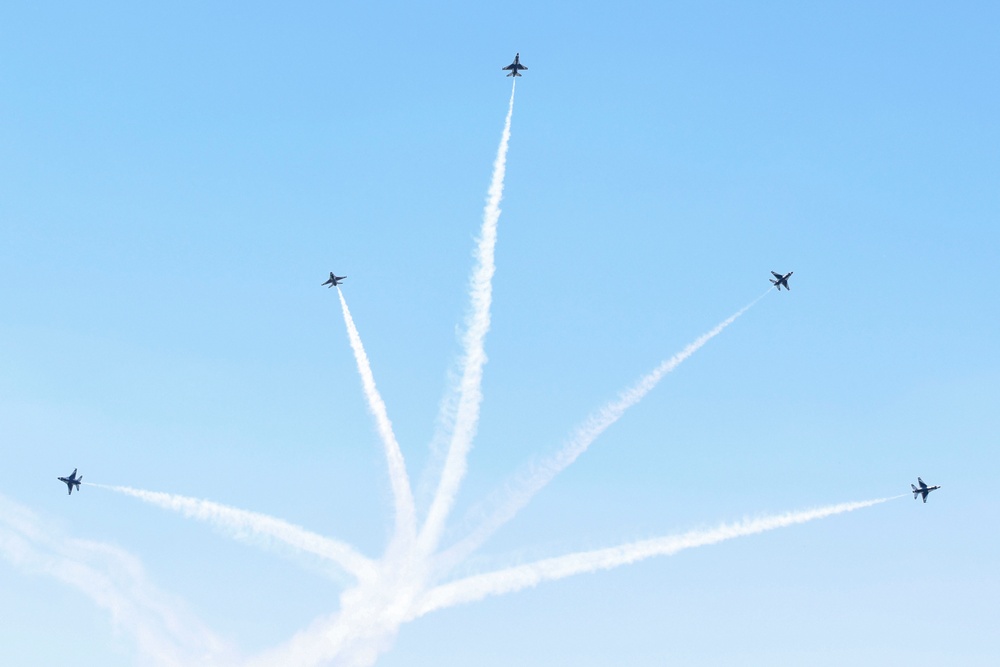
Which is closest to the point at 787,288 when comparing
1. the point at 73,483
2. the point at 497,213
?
the point at 497,213

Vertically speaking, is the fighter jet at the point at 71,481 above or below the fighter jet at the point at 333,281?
below

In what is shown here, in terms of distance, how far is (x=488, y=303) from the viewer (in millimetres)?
155875

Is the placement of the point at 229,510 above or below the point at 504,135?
below

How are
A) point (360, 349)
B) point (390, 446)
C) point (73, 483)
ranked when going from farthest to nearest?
point (73, 483) < point (360, 349) < point (390, 446)

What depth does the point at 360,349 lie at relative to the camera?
163875 millimetres

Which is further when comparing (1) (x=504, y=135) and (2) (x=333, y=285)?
(2) (x=333, y=285)

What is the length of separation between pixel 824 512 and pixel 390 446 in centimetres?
6577

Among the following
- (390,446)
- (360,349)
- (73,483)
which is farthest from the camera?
(73,483)

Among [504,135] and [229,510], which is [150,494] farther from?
[504,135]

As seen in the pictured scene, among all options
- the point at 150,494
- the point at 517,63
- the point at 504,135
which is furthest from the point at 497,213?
the point at 150,494

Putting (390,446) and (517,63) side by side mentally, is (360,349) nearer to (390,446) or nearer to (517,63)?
(390,446)

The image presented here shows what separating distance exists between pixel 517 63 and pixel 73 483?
102 meters

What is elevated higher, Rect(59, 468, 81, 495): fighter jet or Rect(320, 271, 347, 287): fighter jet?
Rect(320, 271, 347, 287): fighter jet

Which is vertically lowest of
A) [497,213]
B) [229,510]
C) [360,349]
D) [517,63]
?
[229,510]
